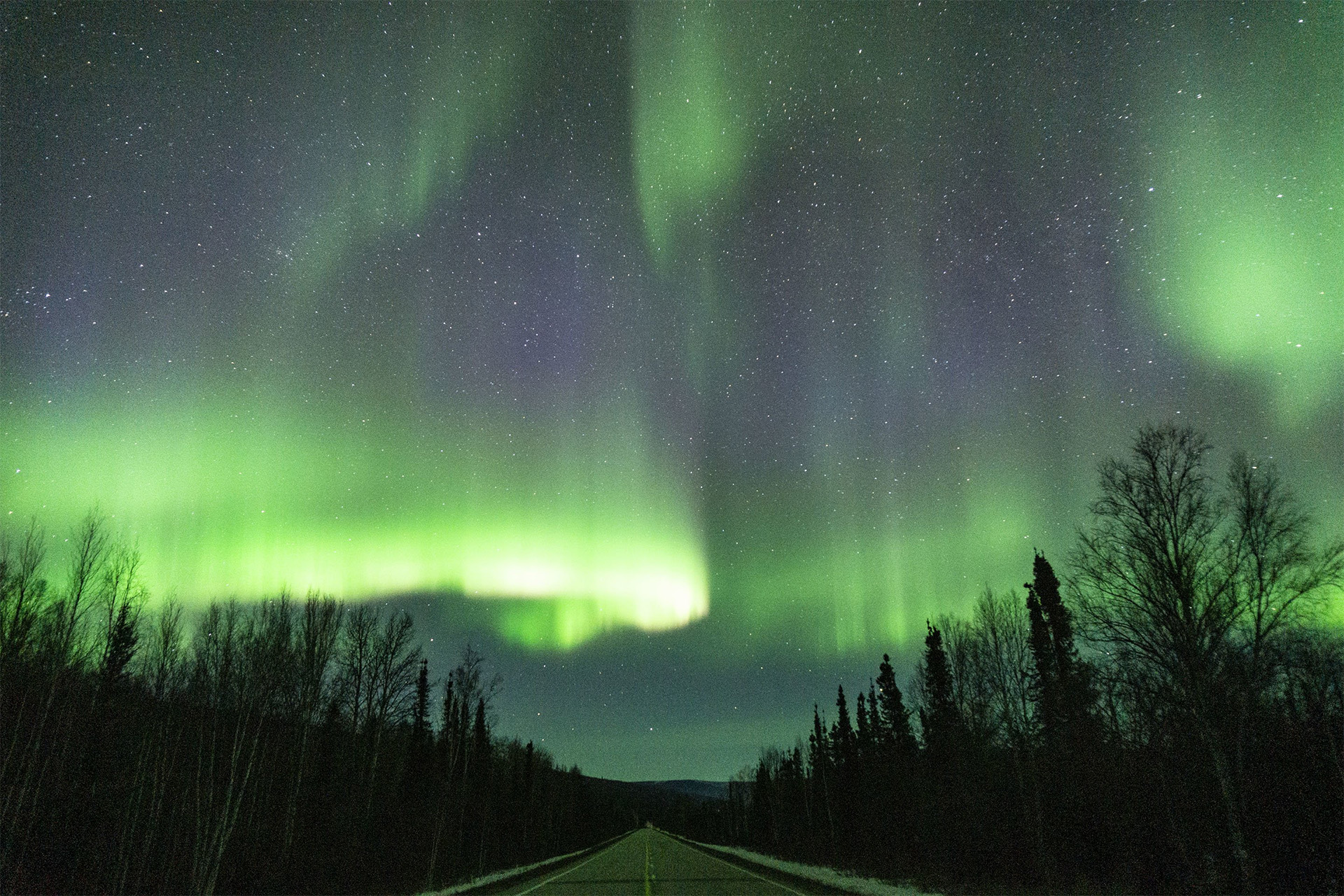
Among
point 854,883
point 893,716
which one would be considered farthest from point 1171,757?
point 893,716

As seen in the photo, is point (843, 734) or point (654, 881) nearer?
point (654, 881)

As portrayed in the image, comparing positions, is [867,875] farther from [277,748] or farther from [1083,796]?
[277,748]

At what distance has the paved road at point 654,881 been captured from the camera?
73.0 ft

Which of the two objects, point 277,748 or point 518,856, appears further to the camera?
point 518,856

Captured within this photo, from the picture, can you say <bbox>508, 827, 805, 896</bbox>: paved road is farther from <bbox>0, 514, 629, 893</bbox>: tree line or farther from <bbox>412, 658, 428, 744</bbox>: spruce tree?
<bbox>412, 658, 428, 744</bbox>: spruce tree

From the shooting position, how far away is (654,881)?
2705 centimetres

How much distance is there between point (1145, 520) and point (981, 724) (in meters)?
30.9

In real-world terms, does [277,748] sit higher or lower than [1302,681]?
lower

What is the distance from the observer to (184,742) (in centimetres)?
4003

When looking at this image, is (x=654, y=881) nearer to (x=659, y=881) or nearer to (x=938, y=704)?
(x=659, y=881)

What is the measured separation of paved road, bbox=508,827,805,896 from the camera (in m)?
22.3

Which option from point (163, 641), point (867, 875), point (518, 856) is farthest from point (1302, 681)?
point (163, 641)

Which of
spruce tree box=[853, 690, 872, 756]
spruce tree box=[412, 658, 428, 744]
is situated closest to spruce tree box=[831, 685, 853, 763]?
spruce tree box=[853, 690, 872, 756]

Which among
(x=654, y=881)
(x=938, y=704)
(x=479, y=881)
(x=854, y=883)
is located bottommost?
(x=479, y=881)
